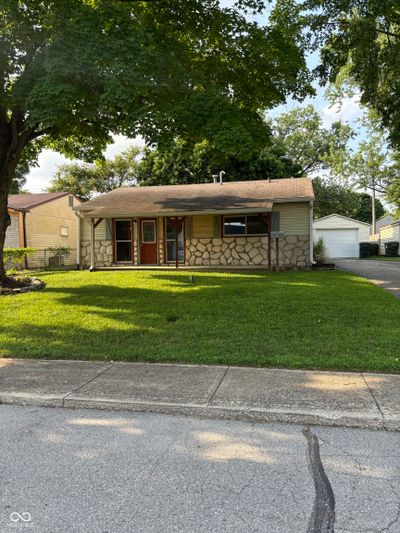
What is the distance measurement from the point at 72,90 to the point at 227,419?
253 inches

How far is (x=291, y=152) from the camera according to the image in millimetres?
37969

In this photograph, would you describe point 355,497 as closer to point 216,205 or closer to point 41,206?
point 216,205

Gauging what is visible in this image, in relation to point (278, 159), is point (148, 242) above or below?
below

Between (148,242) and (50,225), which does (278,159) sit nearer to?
(148,242)

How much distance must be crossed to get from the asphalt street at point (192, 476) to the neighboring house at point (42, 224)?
20.1 meters

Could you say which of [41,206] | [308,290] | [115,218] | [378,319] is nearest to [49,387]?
[378,319]

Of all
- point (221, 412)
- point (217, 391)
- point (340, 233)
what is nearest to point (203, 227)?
point (217, 391)

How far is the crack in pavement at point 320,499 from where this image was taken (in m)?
2.48

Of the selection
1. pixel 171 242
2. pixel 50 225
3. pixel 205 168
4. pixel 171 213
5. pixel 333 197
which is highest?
pixel 205 168

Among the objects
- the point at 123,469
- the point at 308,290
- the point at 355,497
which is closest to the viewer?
the point at 355,497

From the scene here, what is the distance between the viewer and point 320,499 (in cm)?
275

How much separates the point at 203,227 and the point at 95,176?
985 inches

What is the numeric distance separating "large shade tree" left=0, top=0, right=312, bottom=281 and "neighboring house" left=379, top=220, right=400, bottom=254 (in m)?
24.5

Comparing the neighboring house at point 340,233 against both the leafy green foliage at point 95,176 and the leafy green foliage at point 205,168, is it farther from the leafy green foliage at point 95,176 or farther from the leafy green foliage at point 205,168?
the leafy green foliage at point 95,176
